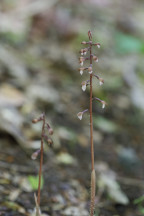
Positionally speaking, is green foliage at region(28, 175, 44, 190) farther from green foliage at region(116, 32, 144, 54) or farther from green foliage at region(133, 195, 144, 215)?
green foliage at region(116, 32, 144, 54)

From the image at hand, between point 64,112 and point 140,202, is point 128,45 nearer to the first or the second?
point 64,112

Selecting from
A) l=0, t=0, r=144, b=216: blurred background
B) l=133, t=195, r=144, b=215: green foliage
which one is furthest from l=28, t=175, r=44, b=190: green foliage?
l=133, t=195, r=144, b=215: green foliage

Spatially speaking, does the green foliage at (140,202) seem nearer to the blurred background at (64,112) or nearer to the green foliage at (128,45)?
the blurred background at (64,112)

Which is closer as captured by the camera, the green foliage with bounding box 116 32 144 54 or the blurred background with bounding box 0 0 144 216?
the blurred background with bounding box 0 0 144 216

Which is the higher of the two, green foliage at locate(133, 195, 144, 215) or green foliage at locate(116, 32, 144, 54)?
green foliage at locate(116, 32, 144, 54)

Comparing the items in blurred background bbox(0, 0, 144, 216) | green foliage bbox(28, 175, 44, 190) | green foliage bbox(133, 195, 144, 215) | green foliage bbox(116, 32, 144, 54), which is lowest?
green foliage bbox(133, 195, 144, 215)

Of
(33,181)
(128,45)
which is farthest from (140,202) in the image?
(128,45)
